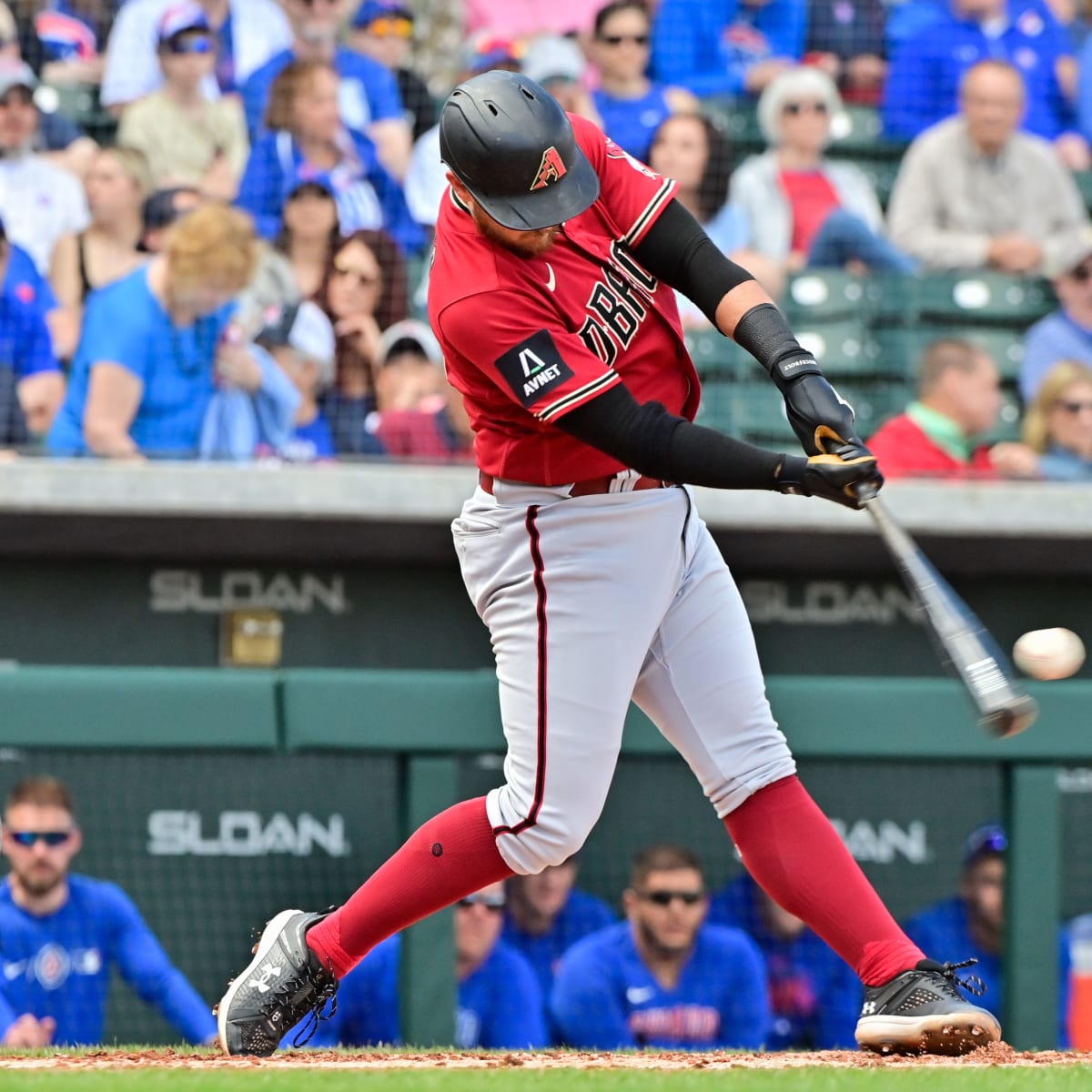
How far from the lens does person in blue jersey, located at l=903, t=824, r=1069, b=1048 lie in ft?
15.4

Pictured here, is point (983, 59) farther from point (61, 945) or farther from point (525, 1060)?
point (525, 1060)

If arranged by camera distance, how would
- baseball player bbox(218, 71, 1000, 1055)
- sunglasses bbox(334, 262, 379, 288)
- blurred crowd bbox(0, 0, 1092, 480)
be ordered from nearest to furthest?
baseball player bbox(218, 71, 1000, 1055) < blurred crowd bbox(0, 0, 1092, 480) < sunglasses bbox(334, 262, 379, 288)

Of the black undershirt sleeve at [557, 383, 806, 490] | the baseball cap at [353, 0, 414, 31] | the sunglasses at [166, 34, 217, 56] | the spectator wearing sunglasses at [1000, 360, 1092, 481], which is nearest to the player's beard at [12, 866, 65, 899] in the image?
the black undershirt sleeve at [557, 383, 806, 490]

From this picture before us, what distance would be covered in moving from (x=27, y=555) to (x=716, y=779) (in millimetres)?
3087

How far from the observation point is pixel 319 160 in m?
6.24

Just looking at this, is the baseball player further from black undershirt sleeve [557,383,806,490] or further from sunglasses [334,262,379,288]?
sunglasses [334,262,379,288]

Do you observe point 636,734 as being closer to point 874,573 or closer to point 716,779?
point 874,573

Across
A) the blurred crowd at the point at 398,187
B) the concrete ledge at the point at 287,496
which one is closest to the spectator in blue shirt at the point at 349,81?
the blurred crowd at the point at 398,187

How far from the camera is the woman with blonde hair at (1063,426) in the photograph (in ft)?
18.6

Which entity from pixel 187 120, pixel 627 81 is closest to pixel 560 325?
pixel 187 120

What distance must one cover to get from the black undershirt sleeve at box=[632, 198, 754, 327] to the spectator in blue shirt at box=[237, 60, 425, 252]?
3.40 metres

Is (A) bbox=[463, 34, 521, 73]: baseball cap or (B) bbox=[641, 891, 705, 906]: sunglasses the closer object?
(B) bbox=[641, 891, 705, 906]: sunglasses

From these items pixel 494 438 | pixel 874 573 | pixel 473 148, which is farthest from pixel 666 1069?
pixel 874 573

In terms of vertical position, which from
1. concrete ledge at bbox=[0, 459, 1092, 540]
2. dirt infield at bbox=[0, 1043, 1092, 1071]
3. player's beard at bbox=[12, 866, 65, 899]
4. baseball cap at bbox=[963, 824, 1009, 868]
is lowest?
dirt infield at bbox=[0, 1043, 1092, 1071]
